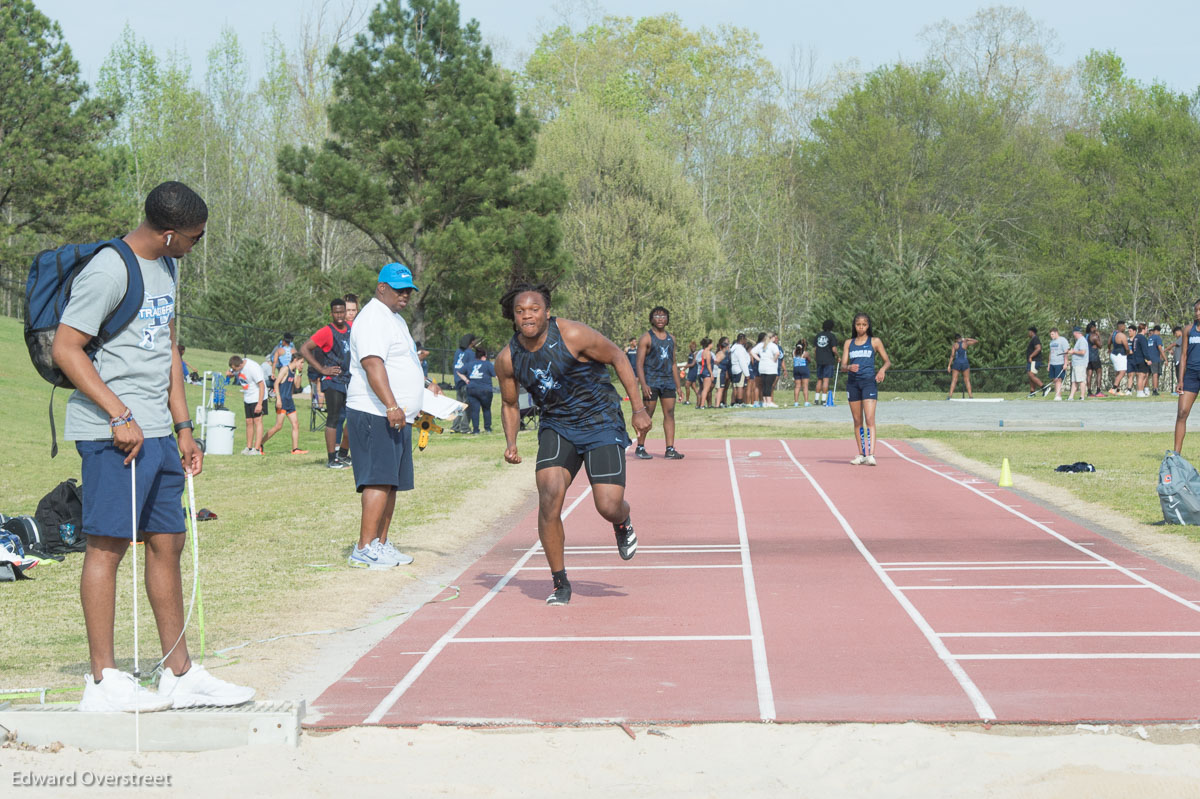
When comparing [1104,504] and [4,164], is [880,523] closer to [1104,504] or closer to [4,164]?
[1104,504]

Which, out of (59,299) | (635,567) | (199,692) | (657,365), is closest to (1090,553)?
(635,567)

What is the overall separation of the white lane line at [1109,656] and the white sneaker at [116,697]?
11.6 feet

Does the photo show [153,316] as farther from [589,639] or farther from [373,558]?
[373,558]

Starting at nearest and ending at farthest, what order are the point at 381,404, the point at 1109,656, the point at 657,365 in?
the point at 1109,656, the point at 381,404, the point at 657,365

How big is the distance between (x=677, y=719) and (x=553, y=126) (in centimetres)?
4411

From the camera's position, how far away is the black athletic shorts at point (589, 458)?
743 centimetres

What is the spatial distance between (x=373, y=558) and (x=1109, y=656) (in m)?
4.86

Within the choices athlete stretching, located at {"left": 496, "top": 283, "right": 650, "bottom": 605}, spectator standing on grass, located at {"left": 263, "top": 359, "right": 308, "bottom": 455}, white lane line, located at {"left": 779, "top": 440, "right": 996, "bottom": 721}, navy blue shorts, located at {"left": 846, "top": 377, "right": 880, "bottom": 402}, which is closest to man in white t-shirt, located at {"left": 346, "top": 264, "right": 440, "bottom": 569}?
athlete stretching, located at {"left": 496, "top": 283, "right": 650, "bottom": 605}

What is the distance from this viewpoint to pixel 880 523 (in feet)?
36.9

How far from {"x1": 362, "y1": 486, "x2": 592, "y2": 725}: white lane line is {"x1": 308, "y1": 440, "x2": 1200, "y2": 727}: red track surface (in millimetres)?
22

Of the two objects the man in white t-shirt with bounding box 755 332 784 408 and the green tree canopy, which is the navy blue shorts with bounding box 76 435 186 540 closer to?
the man in white t-shirt with bounding box 755 332 784 408

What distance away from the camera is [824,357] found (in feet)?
96.5

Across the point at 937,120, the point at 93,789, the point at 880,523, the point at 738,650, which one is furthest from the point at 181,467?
the point at 937,120

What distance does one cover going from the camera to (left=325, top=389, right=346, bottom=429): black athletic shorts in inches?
600
